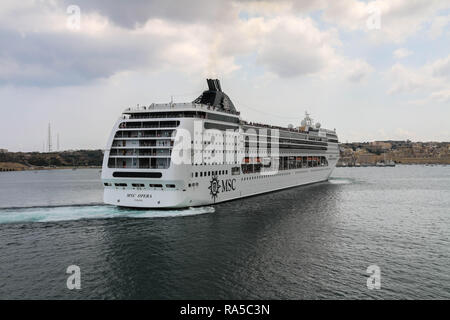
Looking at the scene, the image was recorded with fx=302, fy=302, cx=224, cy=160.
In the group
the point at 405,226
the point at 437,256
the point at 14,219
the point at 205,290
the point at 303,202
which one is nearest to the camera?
the point at 205,290

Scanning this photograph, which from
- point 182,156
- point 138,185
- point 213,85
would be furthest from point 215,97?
point 138,185

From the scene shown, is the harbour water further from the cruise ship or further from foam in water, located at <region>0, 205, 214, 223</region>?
the cruise ship

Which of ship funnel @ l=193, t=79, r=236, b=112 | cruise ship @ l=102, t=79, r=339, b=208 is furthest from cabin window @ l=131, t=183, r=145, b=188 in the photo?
ship funnel @ l=193, t=79, r=236, b=112

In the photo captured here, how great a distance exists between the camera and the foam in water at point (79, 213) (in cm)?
3659

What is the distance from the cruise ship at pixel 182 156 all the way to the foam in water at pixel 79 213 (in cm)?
110

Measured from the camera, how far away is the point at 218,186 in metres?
45.3

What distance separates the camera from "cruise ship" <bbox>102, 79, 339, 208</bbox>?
38.0 metres

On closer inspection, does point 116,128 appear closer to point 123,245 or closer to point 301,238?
point 123,245

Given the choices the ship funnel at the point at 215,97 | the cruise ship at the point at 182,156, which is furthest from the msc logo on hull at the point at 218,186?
the ship funnel at the point at 215,97

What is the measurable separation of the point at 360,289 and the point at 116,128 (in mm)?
35523
